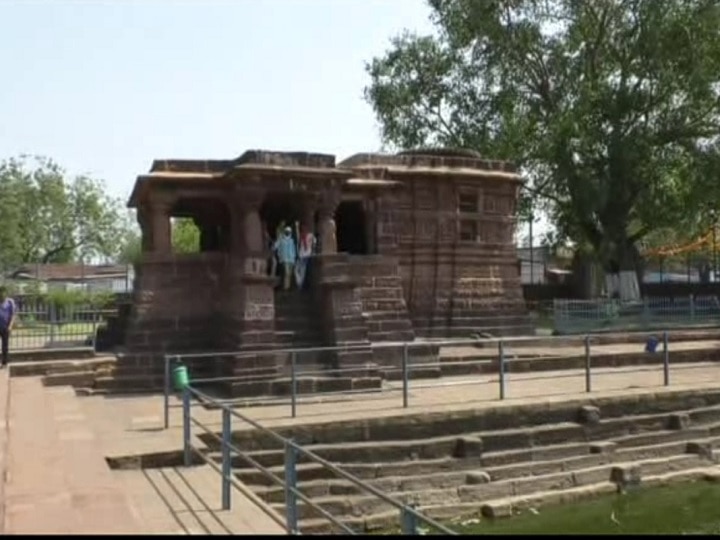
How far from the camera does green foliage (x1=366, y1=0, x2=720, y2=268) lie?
2567 centimetres

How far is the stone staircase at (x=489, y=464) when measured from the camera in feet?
31.8

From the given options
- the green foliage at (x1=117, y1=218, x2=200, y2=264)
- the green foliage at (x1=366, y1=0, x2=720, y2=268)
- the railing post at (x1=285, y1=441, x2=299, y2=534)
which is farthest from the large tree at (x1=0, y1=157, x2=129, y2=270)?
the railing post at (x1=285, y1=441, x2=299, y2=534)

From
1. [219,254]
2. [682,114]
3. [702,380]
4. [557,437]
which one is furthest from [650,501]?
[682,114]

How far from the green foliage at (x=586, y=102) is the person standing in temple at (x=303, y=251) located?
1221 cm

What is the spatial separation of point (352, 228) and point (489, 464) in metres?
8.08

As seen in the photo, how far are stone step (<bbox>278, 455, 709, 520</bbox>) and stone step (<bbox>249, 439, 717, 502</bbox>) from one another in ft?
0.41

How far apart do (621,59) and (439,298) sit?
12318mm

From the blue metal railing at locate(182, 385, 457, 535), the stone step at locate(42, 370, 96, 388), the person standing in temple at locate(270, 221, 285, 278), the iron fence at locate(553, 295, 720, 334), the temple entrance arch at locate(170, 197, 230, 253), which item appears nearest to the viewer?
the blue metal railing at locate(182, 385, 457, 535)

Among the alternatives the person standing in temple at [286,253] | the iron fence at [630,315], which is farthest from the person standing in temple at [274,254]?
the iron fence at [630,315]

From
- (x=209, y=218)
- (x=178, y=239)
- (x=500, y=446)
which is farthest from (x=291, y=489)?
(x=178, y=239)

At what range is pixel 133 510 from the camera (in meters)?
6.64

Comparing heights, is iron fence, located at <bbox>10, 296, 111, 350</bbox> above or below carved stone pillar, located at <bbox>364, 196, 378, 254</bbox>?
below

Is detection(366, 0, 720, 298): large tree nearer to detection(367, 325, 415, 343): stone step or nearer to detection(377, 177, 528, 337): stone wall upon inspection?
detection(377, 177, 528, 337): stone wall

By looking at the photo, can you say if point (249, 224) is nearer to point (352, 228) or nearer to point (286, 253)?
point (286, 253)
